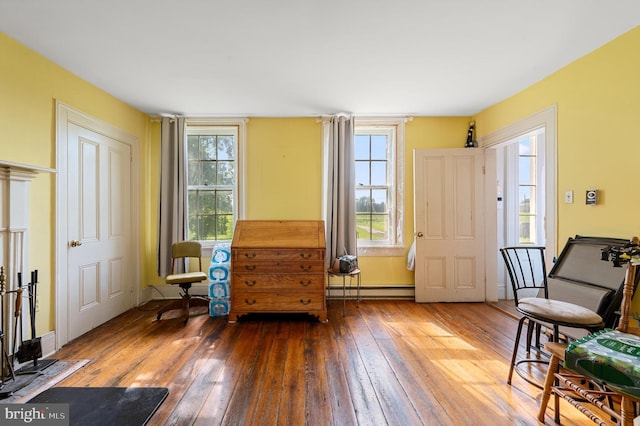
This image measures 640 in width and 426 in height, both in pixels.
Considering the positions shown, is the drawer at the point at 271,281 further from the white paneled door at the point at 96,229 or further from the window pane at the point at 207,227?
the white paneled door at the point at 96,229

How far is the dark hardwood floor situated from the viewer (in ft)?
5.73

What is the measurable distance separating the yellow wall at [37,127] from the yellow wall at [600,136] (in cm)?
466

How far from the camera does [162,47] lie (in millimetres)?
2299

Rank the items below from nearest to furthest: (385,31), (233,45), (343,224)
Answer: (385,31), (233,45), (343,224)

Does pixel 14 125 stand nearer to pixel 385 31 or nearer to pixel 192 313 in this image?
pixel 192 313

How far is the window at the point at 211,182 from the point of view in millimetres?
4000

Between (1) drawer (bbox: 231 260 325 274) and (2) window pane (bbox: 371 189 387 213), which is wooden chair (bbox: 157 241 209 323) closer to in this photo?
(1) drawer (bbox: 231 260 325 274)

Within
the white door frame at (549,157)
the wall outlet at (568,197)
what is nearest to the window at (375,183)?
the white door frame at (549,157)

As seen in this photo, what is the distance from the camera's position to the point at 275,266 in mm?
3135

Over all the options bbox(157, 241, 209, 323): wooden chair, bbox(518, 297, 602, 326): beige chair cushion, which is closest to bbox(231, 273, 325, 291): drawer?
bbox(157, 241, 209, 323): wooden chair

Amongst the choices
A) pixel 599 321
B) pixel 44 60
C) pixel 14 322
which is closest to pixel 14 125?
pixel 44 60

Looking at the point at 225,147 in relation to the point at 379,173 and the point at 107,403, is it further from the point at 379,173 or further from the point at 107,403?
the point at 107,403

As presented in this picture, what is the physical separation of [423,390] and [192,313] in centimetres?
277

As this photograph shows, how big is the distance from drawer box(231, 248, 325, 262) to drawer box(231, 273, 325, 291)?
189mm
